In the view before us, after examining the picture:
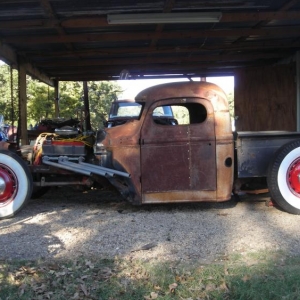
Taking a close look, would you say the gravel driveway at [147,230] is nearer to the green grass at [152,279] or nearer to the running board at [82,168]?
the green grass at [152,279]

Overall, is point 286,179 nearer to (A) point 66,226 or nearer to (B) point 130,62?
(A) point 66,226

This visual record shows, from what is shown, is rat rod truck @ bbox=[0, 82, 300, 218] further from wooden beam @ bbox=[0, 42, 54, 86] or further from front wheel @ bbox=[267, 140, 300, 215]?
wooden beam @ bbox=[0, 42, 54, 86]

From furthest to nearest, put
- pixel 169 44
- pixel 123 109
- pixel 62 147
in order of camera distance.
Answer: pixel 123 109
pixel 169 44
pixel 62 147

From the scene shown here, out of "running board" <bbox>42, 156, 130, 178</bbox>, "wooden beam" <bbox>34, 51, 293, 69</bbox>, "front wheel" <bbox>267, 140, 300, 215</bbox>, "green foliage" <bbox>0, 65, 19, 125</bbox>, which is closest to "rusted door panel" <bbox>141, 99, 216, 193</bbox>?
"running board" <bbox>42, 156, 130, 178</bbox>

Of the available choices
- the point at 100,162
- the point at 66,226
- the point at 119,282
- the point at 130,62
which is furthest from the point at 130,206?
the point at 130,62

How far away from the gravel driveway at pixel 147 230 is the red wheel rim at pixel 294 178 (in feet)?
1.24

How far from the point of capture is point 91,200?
277 inches

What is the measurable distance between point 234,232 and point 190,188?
1.04m

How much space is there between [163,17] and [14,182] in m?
3.87

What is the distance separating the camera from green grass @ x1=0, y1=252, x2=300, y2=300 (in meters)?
3.38

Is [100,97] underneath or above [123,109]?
above

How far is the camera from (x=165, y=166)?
18.8 feet

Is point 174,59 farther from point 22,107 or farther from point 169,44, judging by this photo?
point 22,107

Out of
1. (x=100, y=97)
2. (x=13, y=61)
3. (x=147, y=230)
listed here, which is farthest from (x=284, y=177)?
(x=100, y=97)
